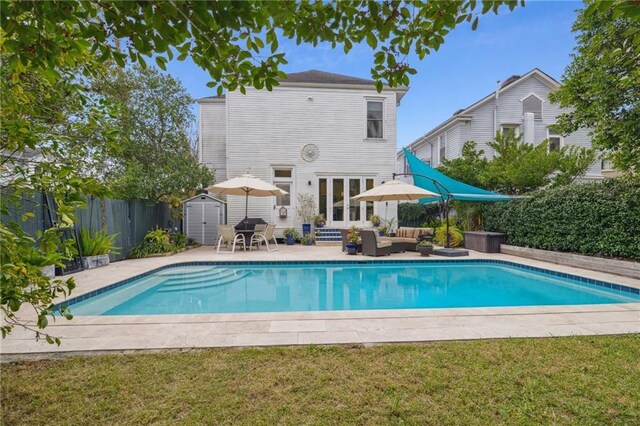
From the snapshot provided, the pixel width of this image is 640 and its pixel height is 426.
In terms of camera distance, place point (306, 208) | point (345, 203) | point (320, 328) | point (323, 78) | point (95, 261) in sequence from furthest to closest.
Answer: point (323, 78), point (345, 203), point (306, 208), point (95, 261), point (320, 328)

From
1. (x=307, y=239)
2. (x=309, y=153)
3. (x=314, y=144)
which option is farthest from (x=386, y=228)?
(x=314, y=144)

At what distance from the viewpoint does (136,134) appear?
12141mm

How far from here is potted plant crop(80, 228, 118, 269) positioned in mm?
7781

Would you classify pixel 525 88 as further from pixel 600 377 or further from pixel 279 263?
pixel 600 377

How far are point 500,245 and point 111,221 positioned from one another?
41.4 ft

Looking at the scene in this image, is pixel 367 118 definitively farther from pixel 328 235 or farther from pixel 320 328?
pixel 320 328

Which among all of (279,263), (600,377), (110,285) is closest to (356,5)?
(600,377)

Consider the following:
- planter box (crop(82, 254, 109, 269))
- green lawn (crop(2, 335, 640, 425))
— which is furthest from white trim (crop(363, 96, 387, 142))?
green lawn (crop(2, 335, 640, 425))

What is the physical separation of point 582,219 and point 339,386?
8.78 m

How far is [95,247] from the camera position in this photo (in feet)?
26.4

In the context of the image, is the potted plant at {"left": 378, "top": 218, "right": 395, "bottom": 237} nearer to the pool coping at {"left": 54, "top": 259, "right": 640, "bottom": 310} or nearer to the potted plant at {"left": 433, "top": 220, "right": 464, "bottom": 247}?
the potted plant at {"left": 433, "top": 220, "right": 464, "bottom": 247}

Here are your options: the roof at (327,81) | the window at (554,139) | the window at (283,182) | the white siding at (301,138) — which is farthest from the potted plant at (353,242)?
the window at (554,139)

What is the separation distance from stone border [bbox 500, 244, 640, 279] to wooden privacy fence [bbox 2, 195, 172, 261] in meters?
12.0

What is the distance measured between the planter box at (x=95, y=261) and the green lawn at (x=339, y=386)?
5717 millimetres
